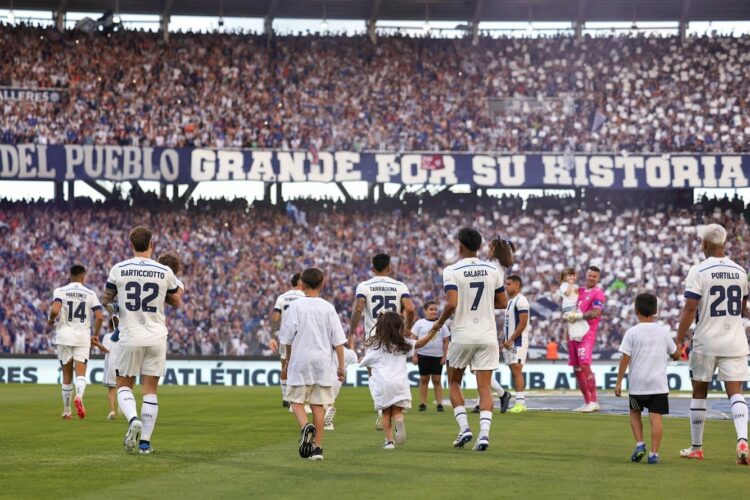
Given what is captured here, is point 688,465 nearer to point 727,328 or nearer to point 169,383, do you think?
point 727,328

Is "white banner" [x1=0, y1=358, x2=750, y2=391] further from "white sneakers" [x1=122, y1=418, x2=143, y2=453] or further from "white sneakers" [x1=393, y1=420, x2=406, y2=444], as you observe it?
"white sneakers" [x1=122, y1=418, x2=143, y2=453]

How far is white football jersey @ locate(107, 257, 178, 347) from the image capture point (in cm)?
1314

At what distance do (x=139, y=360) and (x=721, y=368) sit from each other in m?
6.28

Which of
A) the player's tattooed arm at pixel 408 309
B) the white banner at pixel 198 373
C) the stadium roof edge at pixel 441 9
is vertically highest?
the stadium roof edge at pixel 441 9

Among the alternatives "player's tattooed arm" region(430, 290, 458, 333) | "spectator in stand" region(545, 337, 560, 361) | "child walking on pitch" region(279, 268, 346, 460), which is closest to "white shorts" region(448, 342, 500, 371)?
"player's tattooed arm" region(430, 290, 458, 333)

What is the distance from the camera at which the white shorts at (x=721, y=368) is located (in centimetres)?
1270

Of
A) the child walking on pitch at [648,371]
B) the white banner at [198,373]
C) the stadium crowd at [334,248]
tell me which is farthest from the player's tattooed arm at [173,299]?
the stadium crowd at [334,248]

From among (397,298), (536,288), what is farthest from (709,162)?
(397,298)

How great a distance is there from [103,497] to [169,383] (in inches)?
1083

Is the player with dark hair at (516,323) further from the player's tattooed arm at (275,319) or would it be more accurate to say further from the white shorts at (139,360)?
the white shorts at (139,360)

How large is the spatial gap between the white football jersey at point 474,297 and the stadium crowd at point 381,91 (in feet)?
109

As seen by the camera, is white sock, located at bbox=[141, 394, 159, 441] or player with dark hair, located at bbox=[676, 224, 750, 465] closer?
player with dark hair, located at bbox=[676, 224, 750, 465]

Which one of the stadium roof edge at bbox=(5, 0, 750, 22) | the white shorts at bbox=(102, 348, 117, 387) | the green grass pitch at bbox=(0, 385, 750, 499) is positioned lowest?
the green grass pitch at bbox=(0, 385, 750, 499)

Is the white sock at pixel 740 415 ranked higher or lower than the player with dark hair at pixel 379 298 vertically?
lower
